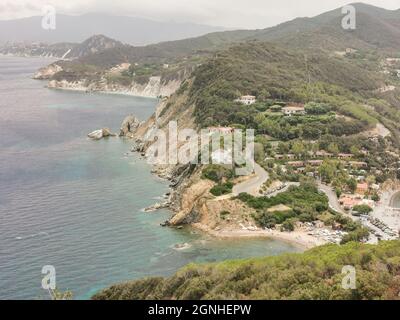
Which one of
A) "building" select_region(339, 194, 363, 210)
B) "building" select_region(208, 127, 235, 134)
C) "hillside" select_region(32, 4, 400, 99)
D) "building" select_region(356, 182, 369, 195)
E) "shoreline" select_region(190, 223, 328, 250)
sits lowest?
"shoreline" select_region(190, 223, 328, 250)

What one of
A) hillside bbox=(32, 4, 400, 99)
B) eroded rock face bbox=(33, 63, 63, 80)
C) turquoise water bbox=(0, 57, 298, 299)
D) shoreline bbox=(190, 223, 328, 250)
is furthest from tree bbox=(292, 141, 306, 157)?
eroded rock face bbox=(33, 63, 63, 80)

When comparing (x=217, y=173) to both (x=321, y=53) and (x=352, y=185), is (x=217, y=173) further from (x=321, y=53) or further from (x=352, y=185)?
(x=321, y=53)

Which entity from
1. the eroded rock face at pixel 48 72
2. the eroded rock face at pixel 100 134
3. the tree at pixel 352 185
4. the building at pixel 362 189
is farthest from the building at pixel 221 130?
the eroded rock face at pixel 48 72

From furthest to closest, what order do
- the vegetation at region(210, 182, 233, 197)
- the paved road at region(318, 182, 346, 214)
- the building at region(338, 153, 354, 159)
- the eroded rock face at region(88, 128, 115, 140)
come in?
the eroded rock face at region(88, 128, 115, 140) → the building at region(338, 153, 354, 159) → the vegetation at region(210, 182, 233, 197) → the paved road at region(318, 182, 346, 214)

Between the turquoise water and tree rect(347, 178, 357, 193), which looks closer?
the turquoise water

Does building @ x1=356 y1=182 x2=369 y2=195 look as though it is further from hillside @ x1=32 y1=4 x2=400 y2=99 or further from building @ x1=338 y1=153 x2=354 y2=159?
hillside @ x1=32 y1=4 x2=400 y2=99

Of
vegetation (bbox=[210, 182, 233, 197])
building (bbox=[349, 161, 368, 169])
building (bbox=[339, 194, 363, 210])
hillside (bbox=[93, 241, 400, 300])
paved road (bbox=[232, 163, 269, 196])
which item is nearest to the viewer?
hillside (bbox=[93, 241, 400, 300])

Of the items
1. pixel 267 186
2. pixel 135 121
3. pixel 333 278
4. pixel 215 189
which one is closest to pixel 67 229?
pixel 215 189
